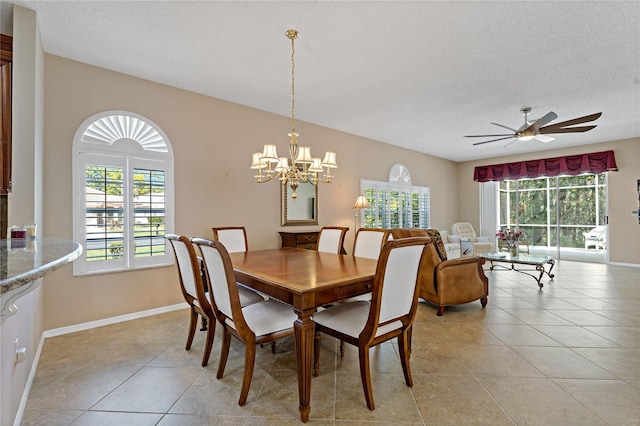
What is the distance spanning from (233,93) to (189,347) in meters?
2.89

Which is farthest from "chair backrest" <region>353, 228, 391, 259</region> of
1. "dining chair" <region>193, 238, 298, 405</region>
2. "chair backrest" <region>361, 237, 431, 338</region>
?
"dining chair" <region>193, 238, 298, 405</region>

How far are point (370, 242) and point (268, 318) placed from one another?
1417mm

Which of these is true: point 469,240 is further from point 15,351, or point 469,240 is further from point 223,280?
point 15,351

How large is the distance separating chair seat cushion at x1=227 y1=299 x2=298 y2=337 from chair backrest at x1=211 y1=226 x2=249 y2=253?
4.27 ft

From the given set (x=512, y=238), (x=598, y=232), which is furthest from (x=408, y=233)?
(x=598, y=232)

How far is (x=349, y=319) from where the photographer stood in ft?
6.20

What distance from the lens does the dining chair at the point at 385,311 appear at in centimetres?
165

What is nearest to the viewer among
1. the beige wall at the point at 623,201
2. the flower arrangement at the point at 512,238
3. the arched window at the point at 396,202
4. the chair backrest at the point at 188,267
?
the chair backrest at the point at 188,267

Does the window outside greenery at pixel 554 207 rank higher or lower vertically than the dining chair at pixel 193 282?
higher

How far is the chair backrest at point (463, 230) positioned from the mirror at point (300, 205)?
429 centimetres

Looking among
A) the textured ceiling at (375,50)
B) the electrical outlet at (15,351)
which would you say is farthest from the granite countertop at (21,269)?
the textured ceiling at (375,50)

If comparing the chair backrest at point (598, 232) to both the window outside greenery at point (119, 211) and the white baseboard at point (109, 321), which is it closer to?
the white baseboard at point (109, 321)

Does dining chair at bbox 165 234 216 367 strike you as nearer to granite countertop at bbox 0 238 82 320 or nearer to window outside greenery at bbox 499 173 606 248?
granite countertop at bbox 0 238 82 320

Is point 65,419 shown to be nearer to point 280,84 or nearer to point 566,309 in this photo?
point 280,84
